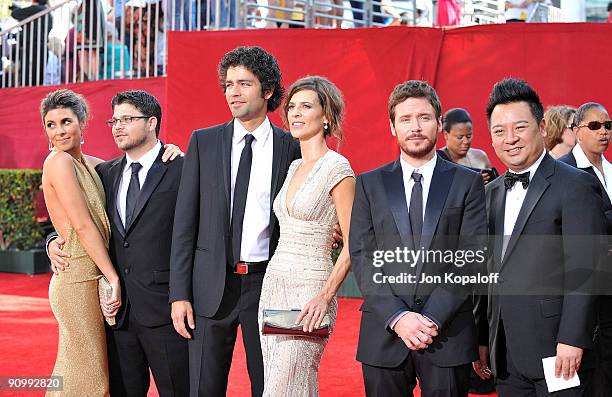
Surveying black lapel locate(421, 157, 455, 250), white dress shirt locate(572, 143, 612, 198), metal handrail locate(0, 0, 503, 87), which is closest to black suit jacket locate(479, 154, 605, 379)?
black lapel locate(421, 157, 455, 250)

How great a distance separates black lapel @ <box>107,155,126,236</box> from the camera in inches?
158

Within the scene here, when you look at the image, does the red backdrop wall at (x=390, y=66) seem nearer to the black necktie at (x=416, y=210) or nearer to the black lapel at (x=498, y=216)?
the black lapel at (x=498, y=216)

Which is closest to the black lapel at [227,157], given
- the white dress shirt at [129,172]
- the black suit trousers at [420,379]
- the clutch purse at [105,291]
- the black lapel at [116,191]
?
the white dress shirt at [129,172]

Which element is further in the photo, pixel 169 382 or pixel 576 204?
pixel 169 382

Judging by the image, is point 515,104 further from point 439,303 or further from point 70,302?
point 70,302

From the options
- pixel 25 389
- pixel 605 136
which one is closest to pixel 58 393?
pixel 25 389

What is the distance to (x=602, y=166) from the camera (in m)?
4.83

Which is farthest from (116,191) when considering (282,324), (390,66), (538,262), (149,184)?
(390,66)

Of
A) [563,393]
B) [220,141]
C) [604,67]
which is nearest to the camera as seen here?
[563,393]

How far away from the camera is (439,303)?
309 centimetres

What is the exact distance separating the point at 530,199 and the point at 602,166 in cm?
187

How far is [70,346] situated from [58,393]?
23 cm

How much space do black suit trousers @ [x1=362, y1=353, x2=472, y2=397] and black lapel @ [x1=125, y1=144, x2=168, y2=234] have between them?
1370 mm

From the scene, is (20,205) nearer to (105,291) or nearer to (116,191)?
(116,191)
